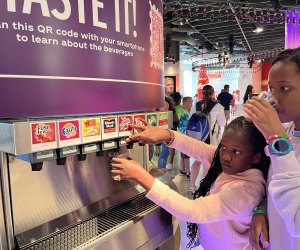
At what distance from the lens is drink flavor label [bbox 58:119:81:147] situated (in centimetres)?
81

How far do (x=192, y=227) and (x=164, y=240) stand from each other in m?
0.15

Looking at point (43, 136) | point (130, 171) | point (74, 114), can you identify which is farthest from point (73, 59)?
point (130, 171)

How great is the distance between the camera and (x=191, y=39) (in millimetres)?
10102

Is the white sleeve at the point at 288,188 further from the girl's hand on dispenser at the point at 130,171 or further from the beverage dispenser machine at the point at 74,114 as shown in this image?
the beverage dispenser machine at the point at 74,114

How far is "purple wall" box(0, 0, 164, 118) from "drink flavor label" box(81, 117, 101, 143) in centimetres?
8

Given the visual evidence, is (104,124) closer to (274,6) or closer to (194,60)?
(274,6)

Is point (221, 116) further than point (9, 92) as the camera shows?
Yes

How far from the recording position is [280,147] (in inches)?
32.1

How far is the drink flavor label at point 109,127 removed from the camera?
3.08ft

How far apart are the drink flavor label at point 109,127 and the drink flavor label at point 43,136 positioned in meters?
0.18

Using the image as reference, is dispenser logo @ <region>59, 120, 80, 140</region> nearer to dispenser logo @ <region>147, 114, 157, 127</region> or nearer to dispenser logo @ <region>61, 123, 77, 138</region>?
dispenser logo @ <region>61, 123, 77, 138</region>

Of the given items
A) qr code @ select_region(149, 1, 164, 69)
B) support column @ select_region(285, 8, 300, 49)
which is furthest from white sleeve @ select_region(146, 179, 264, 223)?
support column @ select_region(285, 8, 300, 49)

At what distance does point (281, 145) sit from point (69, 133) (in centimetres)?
61

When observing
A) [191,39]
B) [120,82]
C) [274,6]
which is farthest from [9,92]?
[191,39]
